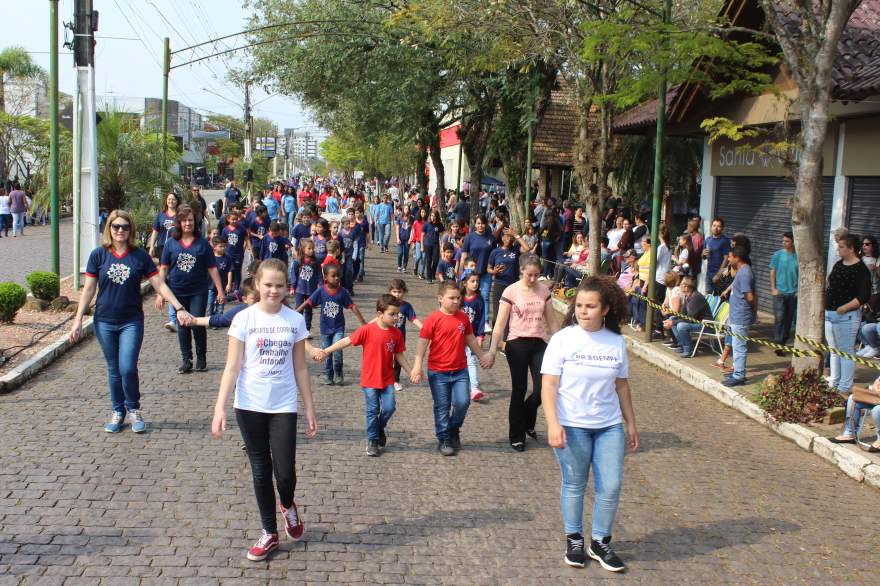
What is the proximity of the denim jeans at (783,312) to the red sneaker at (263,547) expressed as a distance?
28.9 feet

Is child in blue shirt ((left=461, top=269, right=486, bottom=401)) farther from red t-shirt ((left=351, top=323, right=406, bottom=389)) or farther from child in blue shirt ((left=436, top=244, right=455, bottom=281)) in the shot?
child in blue shirt ((left=436, top=244, right=455, bottom=281))

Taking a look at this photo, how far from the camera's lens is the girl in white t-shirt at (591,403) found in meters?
5.25

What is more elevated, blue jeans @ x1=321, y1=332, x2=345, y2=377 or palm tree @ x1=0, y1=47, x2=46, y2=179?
palm tree @ x1=0, y1=47, x2=46, y2=179

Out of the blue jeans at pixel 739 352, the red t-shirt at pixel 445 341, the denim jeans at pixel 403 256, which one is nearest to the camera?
the red t-shirt at pixel 445 341

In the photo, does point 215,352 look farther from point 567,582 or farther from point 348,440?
point 567,582

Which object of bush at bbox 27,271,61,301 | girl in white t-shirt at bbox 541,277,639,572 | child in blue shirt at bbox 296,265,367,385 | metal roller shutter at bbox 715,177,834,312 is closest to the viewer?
girl in white t-shirt at bbox 541,277,639,572

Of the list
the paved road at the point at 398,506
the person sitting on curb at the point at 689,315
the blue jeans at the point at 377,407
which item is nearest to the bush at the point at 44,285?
the paved road at the point at 398,506

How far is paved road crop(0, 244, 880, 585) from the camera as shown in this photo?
5312 mm

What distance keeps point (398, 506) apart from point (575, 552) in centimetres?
145

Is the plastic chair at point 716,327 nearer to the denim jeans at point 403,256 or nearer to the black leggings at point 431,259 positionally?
the black leggings at point 431,259

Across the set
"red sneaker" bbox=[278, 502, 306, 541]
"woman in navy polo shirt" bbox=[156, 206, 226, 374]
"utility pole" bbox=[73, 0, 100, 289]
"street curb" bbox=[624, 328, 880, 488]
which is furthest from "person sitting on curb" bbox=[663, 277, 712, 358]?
"utility pole" bbox=[73, 0, 100, 289]

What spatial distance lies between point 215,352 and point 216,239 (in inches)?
112

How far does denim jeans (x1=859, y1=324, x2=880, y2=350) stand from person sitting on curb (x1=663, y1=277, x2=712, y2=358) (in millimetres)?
2026

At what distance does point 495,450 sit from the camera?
788cm
